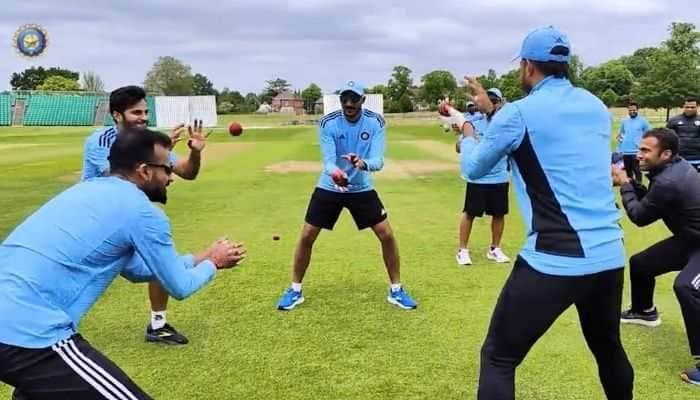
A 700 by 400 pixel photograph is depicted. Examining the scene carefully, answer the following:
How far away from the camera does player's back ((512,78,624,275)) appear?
3.62 meters

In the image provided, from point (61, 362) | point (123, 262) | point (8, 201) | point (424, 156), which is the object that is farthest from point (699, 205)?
point (424, 156)

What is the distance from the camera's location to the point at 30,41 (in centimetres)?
7094

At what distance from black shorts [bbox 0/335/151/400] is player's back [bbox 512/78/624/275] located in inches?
87.9

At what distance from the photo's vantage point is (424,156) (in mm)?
27094

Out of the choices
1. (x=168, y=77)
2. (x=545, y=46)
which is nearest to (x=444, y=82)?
(x=168, y=77)

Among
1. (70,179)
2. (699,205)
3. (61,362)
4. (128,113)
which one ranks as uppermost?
(128,113)

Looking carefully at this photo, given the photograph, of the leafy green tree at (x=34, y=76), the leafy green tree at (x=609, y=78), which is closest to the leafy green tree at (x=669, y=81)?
the leafy green tree at (x=609, y=78)

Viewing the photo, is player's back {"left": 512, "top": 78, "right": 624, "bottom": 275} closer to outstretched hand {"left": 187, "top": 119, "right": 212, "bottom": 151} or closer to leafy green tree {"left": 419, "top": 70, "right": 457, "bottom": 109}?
outstretched hand {"left": 187, "top": 119, "right": 212, "bottom": 151}

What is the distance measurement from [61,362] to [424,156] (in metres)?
24.6

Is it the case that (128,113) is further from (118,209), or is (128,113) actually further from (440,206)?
(440,206)

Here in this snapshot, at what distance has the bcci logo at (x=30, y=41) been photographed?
70.2 metres

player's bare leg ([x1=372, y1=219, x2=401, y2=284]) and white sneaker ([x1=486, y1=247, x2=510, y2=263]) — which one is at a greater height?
player's bare leg ([x1=372, y1=219, x2=401, y2=284])

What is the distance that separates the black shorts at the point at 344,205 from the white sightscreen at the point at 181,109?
58.6 m

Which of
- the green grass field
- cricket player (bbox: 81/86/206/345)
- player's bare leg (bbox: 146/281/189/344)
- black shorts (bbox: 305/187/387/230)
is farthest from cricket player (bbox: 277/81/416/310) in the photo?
cricket player (bbox: 81/86/206/345)
